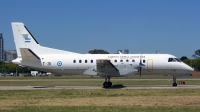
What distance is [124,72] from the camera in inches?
1196

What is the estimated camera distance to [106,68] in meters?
29.7

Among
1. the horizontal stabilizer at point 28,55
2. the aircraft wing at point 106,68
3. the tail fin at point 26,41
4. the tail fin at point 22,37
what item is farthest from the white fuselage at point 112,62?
the tail fin at point 22,37

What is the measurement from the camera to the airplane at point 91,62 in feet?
101

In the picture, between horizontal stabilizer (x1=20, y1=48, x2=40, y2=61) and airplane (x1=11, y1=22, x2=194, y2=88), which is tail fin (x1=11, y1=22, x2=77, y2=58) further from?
horizontal stabilizer (x1=20, y1=48, x2=40, y2=61)

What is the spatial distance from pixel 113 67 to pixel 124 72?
1.60m

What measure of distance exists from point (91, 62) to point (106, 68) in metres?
2.69

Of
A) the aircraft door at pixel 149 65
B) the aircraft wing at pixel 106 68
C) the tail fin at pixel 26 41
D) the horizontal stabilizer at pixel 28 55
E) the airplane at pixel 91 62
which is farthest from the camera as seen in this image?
the tail fin at pixel 26 41

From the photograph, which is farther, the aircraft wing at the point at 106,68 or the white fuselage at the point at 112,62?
the white fuselage at the point at 112,62

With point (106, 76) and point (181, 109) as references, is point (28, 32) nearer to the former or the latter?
point (106, 76)

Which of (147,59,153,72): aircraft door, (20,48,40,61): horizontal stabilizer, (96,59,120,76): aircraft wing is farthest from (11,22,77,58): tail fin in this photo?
(147,59,153,72): aircraft door

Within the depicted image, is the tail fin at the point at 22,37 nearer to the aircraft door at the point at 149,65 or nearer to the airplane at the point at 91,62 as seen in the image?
the airplane at the point at 91,62

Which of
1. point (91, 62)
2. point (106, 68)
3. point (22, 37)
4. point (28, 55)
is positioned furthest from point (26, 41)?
point (106, 68)

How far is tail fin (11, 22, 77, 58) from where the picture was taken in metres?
32.3

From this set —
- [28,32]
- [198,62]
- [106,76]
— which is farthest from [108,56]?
[198,62]
